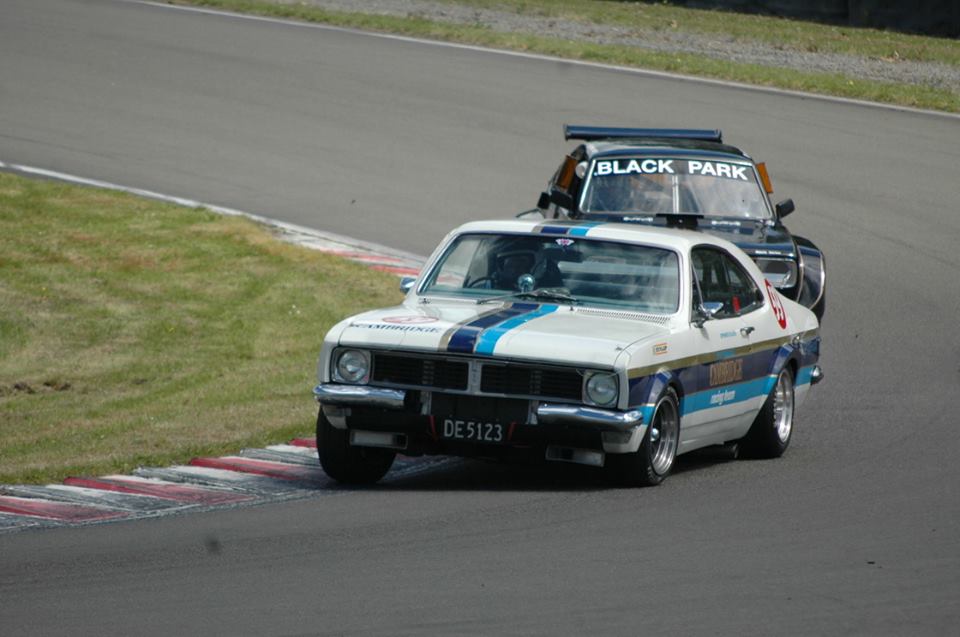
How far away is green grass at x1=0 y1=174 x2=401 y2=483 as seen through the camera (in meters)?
11.2

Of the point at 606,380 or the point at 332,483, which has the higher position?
the point at 606,380

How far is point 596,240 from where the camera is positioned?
995 centimetres

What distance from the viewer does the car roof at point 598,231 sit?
9.97 meters

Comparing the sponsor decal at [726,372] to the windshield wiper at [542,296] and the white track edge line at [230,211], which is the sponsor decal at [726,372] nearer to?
the windshield wiper at [542,296]

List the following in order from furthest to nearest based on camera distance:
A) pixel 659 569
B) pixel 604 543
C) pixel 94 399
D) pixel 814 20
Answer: pixel 814 20 < pixel 94 399 < pixel 604 543 < pixel 659 569

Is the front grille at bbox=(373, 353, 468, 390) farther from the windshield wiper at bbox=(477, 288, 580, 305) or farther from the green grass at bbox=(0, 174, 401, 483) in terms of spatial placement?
the green grass at bbox=(0, 174, 401, 483)

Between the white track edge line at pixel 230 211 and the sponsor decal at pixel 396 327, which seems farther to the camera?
the white track edge line at pixel 230 211

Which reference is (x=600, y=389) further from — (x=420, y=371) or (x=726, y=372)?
(x=726, y=372)

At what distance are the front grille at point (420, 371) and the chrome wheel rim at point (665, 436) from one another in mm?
1062

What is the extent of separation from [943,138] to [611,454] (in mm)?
14907

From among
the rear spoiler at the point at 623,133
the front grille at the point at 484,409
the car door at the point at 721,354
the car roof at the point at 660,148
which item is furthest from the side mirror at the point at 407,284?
the rear spoiler at the point at 623,133

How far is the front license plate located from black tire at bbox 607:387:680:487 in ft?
1.88

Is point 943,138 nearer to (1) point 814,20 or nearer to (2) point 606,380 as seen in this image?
(1) point 814,20

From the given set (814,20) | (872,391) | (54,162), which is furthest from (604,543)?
(814,20)
